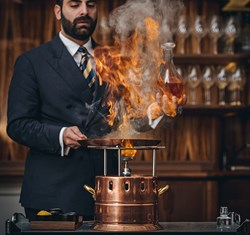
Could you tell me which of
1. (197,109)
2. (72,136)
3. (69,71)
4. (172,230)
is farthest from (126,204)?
(197,109)

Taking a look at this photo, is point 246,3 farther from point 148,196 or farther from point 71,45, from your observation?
point 148,196

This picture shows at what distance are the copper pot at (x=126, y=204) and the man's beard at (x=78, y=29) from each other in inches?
35.6

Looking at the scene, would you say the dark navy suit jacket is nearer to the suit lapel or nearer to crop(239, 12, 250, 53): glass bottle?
the suit lapel

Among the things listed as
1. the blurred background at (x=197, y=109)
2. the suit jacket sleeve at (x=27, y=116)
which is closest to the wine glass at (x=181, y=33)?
the blurred background at (x=197, y=109)

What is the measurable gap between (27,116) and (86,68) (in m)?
0.38

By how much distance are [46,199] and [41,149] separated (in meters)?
0.21

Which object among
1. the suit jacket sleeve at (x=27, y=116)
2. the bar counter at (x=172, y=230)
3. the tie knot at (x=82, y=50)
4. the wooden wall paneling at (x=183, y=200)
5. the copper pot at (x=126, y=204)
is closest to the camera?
the bar counter at (x=172, y=230)

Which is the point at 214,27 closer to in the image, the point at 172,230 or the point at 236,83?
the point at 236,83

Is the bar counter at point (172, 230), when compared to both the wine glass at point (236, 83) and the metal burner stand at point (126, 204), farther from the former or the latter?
the wine glass at point (236, 83)

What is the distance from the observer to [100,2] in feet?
17.1

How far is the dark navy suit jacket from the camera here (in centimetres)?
296

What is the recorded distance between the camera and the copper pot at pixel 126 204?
2377 mm

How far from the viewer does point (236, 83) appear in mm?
5035

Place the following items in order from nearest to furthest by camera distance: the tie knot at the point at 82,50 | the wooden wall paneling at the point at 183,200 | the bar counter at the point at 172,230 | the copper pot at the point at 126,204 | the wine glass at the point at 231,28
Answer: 1. the bar counter at the point at 172,230
2. the copper pot at the point at 126,204
3. the tie knot at the point at 82,50
4. the wooden wall paneling at the point at 183,200
5. the wine glass at the point at 231,28
